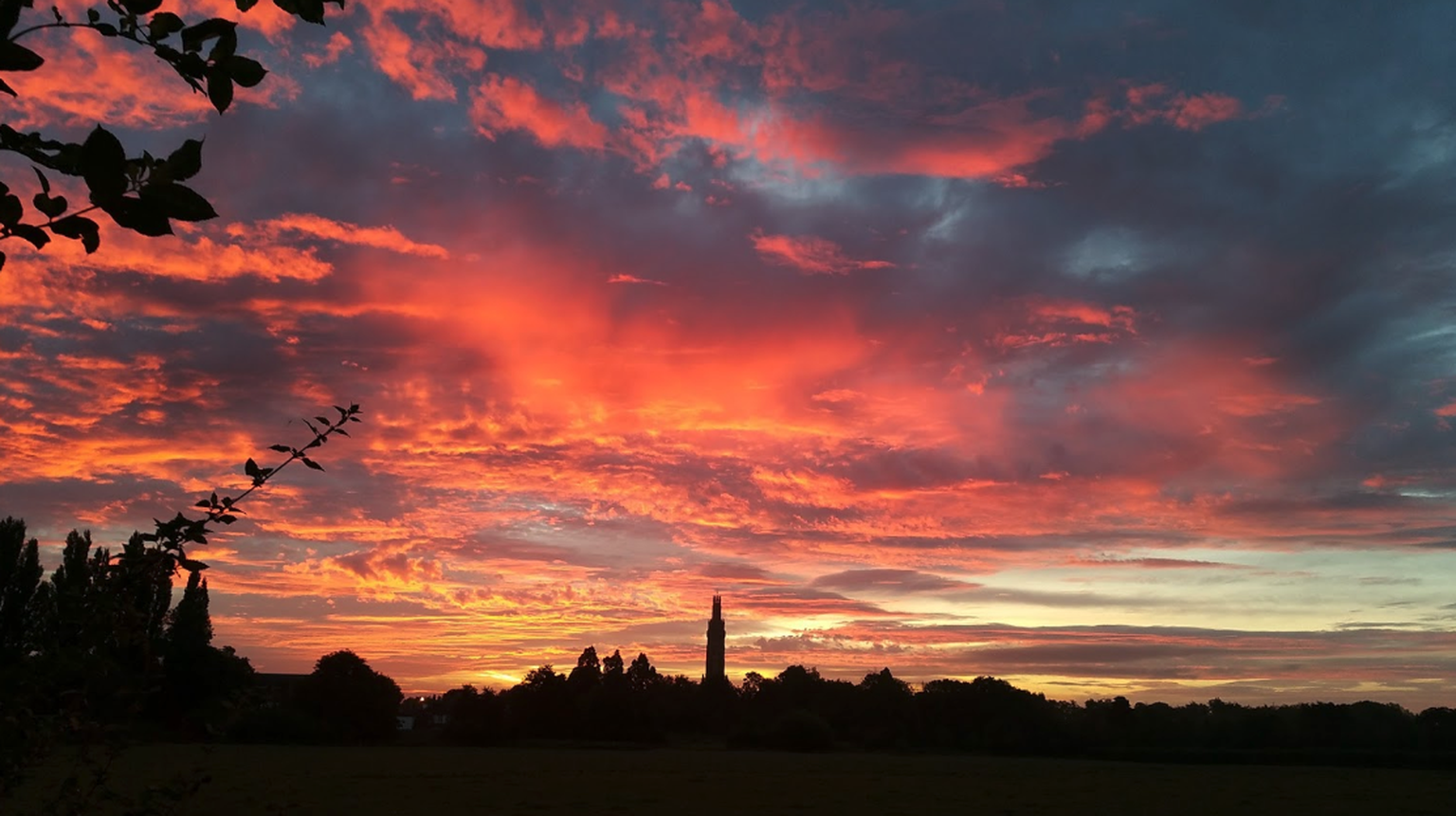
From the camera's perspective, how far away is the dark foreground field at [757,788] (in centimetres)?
4544

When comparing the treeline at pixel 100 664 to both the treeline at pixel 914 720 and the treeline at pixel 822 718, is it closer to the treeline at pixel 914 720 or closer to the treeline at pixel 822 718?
the treeline at pixel 822 718

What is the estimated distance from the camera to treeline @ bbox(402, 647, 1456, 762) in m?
112

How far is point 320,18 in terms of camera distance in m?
2.26

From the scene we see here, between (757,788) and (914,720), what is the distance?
3511 inches

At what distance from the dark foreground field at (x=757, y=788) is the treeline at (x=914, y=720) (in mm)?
27503

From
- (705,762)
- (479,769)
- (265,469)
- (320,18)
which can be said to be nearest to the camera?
(320,18)

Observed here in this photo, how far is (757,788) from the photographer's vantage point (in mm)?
56781

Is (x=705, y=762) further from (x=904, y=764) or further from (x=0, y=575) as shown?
(x=0, y=575)

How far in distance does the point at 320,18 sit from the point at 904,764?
303ft

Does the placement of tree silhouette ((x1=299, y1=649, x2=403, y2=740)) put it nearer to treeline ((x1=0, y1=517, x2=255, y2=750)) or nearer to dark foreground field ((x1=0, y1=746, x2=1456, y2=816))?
dark foreground field ((x1=0, y1=746, x2=1456, y2=816))

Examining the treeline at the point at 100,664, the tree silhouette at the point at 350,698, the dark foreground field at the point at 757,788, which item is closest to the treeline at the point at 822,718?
the tree silhouette at the point at 350,698

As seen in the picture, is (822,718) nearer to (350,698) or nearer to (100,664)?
(350,698)

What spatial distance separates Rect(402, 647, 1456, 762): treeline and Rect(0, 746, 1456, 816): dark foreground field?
1083 inches

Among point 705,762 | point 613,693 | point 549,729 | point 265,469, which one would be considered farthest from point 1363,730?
point 265,469
